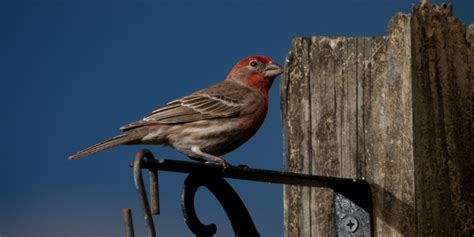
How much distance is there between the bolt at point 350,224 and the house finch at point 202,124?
1.58 meters

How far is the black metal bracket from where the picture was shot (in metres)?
3.62

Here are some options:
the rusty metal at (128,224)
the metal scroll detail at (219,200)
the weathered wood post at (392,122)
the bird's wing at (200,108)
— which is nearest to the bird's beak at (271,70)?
the bird's wing at (200,108)

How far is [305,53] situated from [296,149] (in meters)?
0.54

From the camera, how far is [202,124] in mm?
6895

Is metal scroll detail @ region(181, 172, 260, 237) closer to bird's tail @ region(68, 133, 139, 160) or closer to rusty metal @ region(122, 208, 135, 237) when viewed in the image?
rusty metal @ region(122, 208, 135, 237)

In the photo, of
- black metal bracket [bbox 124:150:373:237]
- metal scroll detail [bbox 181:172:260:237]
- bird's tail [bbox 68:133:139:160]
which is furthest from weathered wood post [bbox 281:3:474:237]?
bird's tail [bbox 68:133:139:160]

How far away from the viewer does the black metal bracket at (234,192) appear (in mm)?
3619

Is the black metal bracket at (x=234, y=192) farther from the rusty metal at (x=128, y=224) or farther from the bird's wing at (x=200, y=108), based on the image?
the bird's wing at (x=200, y=108)

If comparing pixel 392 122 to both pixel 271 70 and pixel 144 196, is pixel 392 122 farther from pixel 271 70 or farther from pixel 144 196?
pixel 271 70

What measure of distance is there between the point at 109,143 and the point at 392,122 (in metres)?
2.39

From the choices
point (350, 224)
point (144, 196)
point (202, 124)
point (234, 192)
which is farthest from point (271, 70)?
point (144, 196)

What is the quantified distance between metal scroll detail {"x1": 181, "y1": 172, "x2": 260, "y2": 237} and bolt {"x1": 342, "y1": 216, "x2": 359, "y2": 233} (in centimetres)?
63

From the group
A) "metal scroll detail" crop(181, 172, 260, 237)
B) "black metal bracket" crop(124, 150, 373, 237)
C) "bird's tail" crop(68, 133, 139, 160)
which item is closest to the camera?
"black metal bracket" crop(124, 150, 373, 237)

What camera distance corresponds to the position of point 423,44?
481 cm
